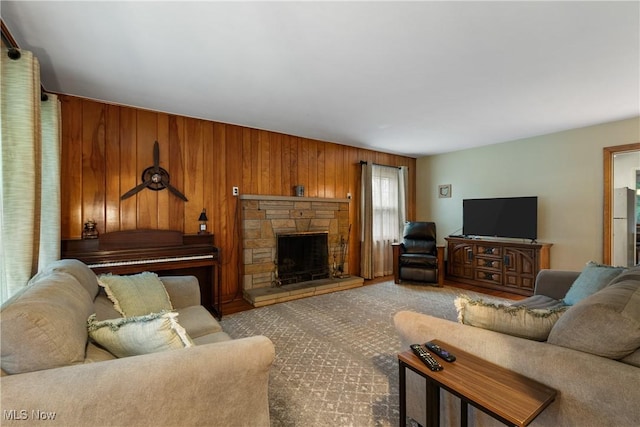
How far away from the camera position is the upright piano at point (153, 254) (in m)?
2.78

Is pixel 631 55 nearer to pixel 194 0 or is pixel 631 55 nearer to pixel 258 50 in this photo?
pixel 258 50

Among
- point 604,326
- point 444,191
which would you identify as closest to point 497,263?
point 444,191

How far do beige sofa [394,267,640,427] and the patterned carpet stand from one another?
1.95 ft

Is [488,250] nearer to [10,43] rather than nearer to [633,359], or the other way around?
[633,359]

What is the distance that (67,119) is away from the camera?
2977 mm

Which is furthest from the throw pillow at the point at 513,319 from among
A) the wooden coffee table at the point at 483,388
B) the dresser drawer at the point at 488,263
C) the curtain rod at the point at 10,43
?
the dresser drawer at the point at 488,263

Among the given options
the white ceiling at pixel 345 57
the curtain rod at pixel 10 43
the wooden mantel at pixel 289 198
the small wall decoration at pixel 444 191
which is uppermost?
the white ceiling at pixel 345 57

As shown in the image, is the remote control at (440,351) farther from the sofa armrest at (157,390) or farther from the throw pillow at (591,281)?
the throw pillow at (591,281)

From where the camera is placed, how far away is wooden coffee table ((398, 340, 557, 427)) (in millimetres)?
952

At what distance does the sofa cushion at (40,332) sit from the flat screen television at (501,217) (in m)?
5.13

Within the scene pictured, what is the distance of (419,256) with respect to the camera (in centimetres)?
471

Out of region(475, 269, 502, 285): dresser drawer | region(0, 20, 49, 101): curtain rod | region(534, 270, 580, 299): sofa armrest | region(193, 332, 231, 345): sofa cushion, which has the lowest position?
region(475, 269, 502, 285): dresser drawer

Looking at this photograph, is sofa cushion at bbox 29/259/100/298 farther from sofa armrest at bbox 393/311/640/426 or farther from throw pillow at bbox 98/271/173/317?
sofa armrest at bbox 393/311/640/426

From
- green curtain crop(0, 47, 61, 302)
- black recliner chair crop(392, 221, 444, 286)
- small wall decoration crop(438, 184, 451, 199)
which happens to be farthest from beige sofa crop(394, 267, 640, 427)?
small wall decoration crop(438, 184, 451, 199)
